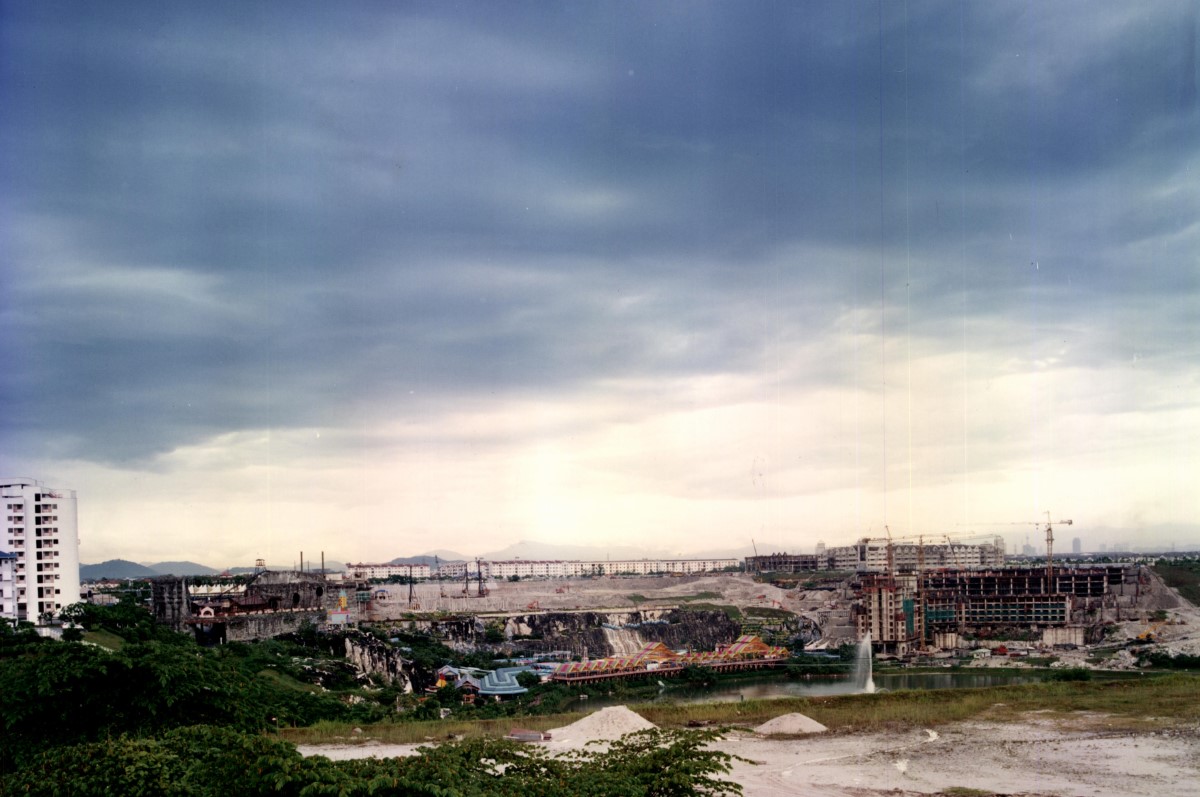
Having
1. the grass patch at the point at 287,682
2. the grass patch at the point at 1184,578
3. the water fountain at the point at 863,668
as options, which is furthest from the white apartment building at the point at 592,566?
the grass patch at the point at 287,682

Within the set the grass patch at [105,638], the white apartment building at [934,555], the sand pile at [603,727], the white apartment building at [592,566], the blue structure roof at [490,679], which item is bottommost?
the white apartment building at [592,566]

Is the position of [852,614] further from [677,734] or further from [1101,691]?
[677,734]

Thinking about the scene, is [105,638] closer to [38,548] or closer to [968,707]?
[38,548]

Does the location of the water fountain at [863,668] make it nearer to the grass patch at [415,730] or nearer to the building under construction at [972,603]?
the building under construction at [972,603]

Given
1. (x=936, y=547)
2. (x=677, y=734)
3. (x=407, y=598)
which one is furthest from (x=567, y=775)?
(x=936, y=547)

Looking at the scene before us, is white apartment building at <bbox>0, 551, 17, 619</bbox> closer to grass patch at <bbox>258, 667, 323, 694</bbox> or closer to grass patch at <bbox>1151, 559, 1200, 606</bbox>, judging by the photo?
grass patch at <bbox>258, 667, 323, 694</bbox>

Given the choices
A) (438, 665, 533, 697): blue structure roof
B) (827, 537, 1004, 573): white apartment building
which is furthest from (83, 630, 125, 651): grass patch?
(827, 537, 1004, 573): white apartment building

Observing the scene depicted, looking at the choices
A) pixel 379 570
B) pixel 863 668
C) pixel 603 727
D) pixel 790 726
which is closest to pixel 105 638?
pixel 603 727
